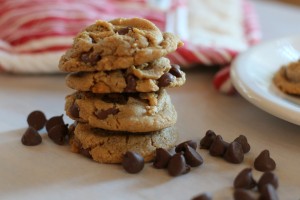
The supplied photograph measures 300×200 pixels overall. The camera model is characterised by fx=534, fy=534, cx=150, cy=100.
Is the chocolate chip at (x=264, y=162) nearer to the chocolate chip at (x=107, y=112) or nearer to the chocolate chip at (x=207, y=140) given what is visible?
the chocolate chip at (x=207, y=140)

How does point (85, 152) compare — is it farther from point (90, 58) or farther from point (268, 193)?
point (268, 193)

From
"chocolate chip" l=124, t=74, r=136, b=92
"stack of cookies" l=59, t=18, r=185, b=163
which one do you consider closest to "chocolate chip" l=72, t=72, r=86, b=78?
"stack of cookies" l=59, t=18, r=185, b=163

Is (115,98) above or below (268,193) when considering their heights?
above

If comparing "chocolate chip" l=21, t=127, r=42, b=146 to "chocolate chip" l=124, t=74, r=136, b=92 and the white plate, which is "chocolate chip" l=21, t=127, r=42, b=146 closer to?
"chocolate chip" l=124, t=74, r=136, b=92

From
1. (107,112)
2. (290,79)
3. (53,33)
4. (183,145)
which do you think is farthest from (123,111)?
(53,33)

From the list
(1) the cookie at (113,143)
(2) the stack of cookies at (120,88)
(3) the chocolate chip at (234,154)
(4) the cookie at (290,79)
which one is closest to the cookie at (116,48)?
(2) the stack of cookies at (120,88)

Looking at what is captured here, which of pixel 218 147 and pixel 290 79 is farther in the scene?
pixel 290 79

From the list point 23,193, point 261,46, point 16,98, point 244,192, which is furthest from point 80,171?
point 261,46
